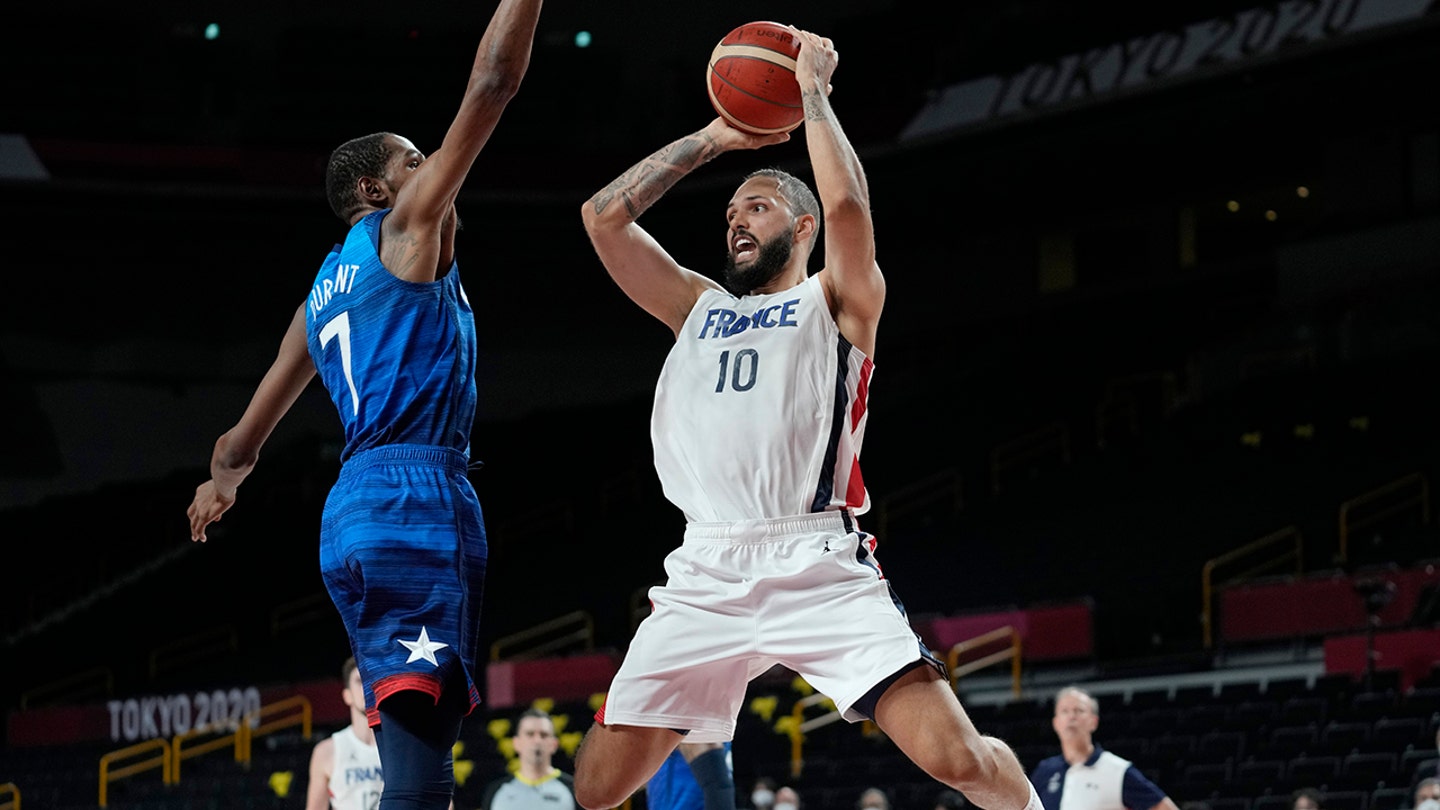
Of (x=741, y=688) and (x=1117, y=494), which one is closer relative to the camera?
(x=741, y=688)

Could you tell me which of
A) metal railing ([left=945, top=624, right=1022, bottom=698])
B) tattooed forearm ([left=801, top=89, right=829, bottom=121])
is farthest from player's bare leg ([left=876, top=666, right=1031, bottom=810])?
metal railing ([left=945, top=624, right=1022, bottom=698])

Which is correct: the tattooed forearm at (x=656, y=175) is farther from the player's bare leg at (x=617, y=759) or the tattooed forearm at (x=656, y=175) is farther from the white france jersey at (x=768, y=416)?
the player's bare leg at (x=617, y=759)

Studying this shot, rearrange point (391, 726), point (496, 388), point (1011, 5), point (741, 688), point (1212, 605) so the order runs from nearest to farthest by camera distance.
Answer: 1. point (391, 726)
2. point (741, 688)
3. point (1212, 605)
4. point (1011, 5)
5. point (496, 388)

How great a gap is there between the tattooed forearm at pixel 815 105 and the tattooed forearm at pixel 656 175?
378mm

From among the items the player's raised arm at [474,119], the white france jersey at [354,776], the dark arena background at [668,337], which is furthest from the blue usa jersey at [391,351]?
the dark arena background at [668,337]

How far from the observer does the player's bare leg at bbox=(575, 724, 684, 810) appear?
5.21 meters

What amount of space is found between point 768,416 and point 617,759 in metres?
1.08

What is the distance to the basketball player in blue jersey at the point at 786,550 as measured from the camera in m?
5.02

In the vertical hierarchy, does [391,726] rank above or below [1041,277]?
below

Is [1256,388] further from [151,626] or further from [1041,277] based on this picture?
[151,626]

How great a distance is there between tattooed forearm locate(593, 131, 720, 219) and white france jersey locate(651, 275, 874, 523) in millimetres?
527

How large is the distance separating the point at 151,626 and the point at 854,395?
24.0 metres

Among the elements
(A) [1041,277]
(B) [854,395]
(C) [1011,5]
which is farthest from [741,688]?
(A) [1041,277]

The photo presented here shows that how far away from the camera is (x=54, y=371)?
2870 cm
